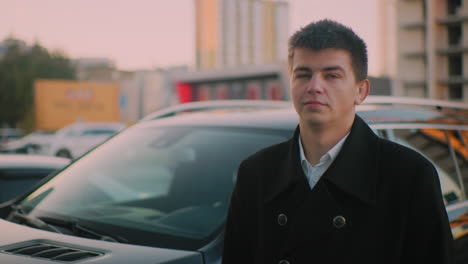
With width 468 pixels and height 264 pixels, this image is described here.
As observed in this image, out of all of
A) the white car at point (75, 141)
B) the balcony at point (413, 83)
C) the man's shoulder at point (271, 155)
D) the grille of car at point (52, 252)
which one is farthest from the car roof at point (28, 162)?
the balcony at point (413, 83)

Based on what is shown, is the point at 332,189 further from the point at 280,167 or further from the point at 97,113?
the point at 97,113

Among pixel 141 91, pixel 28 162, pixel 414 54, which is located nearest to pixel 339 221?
pixel 28 162

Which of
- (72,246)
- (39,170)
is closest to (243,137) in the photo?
(72,246)

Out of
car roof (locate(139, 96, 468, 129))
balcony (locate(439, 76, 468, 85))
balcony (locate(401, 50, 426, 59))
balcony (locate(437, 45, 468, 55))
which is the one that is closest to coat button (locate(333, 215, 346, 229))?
car roof (locate(139, 96, 468, 129))

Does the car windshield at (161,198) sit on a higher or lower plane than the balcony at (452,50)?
lower

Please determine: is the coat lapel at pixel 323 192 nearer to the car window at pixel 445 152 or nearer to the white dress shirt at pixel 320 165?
the white dress shirt at pixel 320 165

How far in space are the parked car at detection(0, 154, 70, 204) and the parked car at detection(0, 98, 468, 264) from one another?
3.44ft

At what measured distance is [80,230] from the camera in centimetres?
237

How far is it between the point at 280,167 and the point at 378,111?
1456mm

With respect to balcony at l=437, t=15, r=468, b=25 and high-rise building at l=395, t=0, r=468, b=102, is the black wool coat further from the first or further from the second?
balcony at l=437, t=15, r=468, b=25

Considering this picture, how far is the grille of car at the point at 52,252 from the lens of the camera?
1873 millimetres

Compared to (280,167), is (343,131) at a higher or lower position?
higher

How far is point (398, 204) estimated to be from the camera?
1.44 metres

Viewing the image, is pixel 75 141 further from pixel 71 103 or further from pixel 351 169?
pixel 351 169
